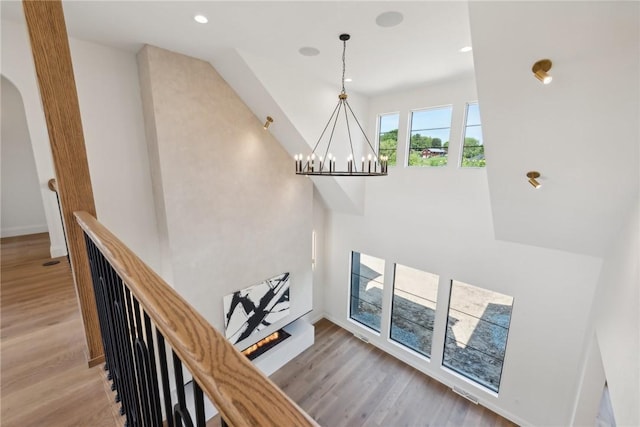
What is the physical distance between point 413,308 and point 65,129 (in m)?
5.71

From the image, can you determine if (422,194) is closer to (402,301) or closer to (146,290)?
(402,301)

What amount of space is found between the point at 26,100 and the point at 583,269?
6.99 m

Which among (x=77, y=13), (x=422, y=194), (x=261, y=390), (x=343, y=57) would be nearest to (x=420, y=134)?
(x=422, y=194)

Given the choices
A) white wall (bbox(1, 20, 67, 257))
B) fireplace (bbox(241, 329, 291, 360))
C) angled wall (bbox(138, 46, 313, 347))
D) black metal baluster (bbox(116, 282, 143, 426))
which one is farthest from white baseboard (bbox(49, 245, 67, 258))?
black metal baluster (bbox(116, 282, 143, 426))

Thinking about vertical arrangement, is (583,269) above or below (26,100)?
below

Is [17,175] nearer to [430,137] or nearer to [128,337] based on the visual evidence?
[128,337]

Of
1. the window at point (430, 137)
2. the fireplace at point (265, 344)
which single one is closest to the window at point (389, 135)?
the window at point (430, 137)

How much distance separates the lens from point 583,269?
3590 millimetres

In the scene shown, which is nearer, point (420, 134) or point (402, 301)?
point (420, 134)

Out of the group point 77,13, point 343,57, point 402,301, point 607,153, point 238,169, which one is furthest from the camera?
point 402,301

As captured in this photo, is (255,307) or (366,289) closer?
(255,307)

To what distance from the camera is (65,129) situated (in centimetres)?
160

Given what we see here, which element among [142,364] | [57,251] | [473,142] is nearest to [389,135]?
[473,142]

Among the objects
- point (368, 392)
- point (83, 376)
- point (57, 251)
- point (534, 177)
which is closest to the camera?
point (83, 376)
